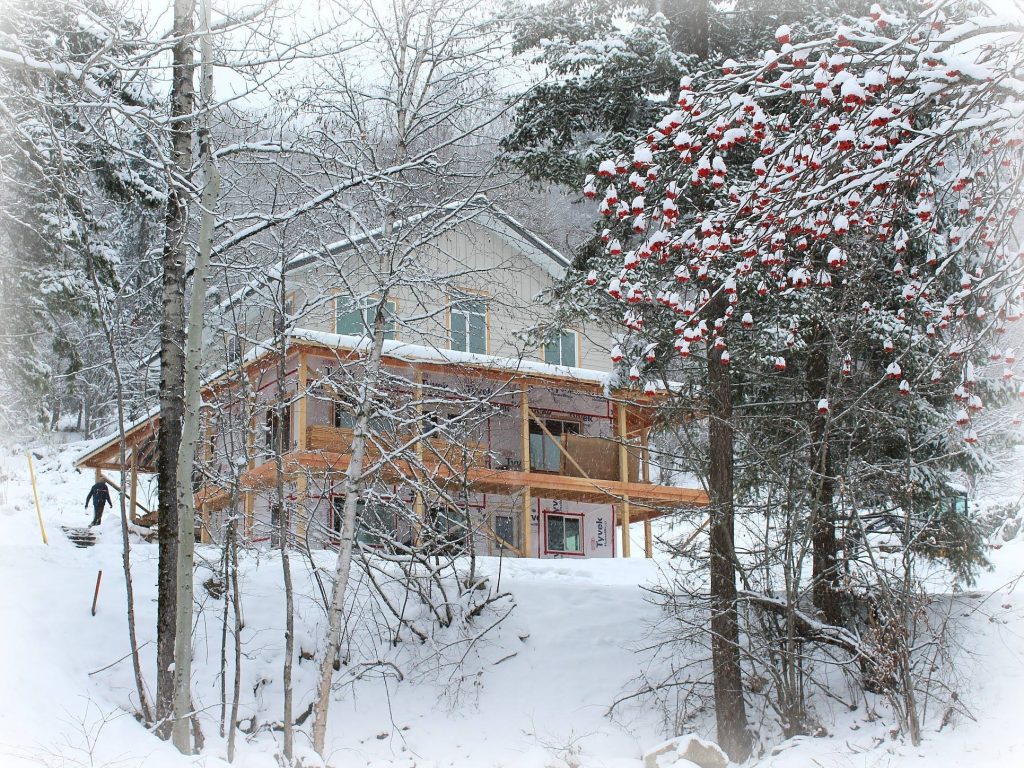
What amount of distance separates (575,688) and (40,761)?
8008 mm

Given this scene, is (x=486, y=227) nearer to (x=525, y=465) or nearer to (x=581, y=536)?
(x=525, y=465)

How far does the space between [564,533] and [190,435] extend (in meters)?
15.7

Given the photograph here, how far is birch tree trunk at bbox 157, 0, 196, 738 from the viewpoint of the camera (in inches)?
420

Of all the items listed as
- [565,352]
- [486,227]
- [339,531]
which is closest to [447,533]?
[486,227]

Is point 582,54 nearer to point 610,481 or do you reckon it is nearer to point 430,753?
point 430,753

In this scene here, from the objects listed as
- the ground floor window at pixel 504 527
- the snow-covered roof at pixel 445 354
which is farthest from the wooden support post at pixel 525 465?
the ground floor window at pixel 504 527

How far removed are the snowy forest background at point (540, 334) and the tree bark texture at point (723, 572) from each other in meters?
0.05

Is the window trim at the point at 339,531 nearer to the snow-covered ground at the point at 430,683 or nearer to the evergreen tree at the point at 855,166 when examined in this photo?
the snow-covered ground at the point at 430,683

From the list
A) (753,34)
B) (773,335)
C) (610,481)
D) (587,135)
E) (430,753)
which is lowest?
(430,753)

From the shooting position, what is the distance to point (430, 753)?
12.5 m

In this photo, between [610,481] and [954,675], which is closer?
[954,675]

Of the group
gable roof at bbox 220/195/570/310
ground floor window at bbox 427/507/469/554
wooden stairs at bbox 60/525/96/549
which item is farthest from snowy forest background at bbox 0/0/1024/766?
wooden stairs at bbox 60/525/96/549

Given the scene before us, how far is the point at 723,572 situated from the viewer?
Answer: 1277 cm

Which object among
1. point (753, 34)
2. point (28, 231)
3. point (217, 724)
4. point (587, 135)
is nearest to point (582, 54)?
point (587, 135)
